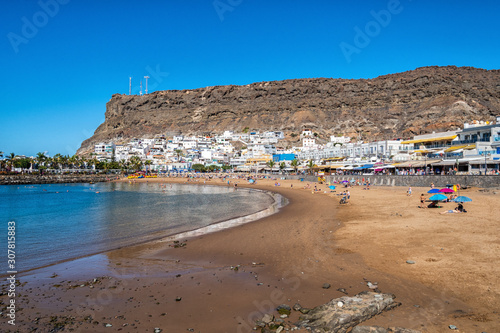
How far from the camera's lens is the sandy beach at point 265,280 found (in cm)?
697

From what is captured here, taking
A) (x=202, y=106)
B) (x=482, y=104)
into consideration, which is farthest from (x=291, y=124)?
(x=482, y=104)

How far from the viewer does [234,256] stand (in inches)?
489

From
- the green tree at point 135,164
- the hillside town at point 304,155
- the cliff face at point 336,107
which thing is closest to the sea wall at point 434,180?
the hillside town at point 304,155

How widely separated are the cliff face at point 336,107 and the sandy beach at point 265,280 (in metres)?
107

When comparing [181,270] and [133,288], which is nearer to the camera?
[133,288]

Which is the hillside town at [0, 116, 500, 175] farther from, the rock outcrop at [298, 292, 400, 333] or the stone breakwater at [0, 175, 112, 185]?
the rock outcrop at [298, 292, 400, 333]

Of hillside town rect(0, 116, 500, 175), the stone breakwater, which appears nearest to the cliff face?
hillside town rect(0, 116, 500, 175)

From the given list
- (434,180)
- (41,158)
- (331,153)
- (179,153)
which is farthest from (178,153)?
(434,180)

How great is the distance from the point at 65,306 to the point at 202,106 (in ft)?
621

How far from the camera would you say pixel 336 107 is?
530 feet

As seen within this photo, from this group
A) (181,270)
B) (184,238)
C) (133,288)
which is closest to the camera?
(133,288)

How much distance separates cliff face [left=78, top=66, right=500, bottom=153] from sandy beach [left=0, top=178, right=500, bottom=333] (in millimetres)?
106996

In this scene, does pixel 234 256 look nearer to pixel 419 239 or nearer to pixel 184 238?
pixel 184 238

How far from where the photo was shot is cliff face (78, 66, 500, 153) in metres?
125
